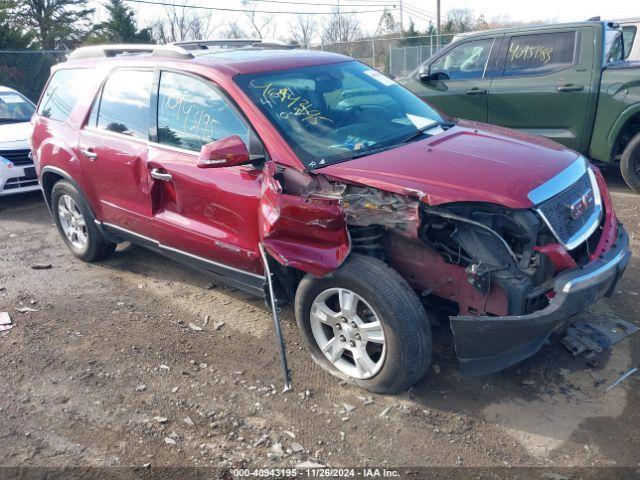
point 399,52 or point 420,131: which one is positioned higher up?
point 399,52

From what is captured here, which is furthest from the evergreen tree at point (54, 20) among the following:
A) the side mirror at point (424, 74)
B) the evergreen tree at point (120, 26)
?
the side mirror at point (424, 74)

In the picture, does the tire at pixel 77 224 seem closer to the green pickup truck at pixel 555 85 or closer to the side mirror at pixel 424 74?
the side mirror at pixel 424 74

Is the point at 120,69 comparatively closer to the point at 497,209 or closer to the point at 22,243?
the point at 22,243

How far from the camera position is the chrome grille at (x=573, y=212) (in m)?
3.01

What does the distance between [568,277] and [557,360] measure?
806mm

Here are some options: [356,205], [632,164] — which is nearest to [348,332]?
[356,205]

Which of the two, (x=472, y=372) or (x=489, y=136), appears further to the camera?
(x=489, y=136)

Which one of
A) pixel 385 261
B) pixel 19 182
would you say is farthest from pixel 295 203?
pixel 19 182

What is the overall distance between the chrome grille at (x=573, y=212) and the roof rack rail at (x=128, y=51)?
8.79 feet

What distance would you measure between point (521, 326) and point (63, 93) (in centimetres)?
454

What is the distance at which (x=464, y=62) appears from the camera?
7465mm

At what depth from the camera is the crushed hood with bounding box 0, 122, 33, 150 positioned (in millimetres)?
7695

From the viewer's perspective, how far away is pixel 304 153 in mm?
3434

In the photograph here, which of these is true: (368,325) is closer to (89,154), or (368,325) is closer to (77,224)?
(89,154)
